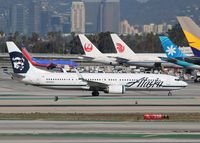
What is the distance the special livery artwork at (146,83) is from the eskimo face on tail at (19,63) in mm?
10944

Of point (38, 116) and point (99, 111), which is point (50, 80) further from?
point (38, 116)

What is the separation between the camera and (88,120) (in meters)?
51.0

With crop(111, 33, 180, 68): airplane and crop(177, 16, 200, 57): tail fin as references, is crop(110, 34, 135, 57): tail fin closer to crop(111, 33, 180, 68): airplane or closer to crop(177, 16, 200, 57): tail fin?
crop(111, 33, 180, 68): airplane

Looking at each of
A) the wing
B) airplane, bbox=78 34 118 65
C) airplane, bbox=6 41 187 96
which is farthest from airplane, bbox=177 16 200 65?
airplane, bbox=78 34 118 65

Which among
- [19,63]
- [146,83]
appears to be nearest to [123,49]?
[19,63]

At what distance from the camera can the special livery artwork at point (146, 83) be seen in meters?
80.2

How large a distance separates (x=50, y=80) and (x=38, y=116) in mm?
25919

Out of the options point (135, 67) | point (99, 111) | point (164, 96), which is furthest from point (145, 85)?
point (135, 67)

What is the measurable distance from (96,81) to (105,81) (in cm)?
108

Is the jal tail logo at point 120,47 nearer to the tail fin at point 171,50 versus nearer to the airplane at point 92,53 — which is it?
the airplane at point 92,53

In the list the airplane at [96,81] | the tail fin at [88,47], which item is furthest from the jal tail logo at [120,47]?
the airplane at [96,81]

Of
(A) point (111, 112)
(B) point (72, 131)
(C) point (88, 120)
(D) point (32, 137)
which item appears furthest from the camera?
(A) point (111, 112)

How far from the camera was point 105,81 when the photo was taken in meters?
80.1

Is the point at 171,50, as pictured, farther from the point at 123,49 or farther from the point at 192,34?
the point at 192,34
